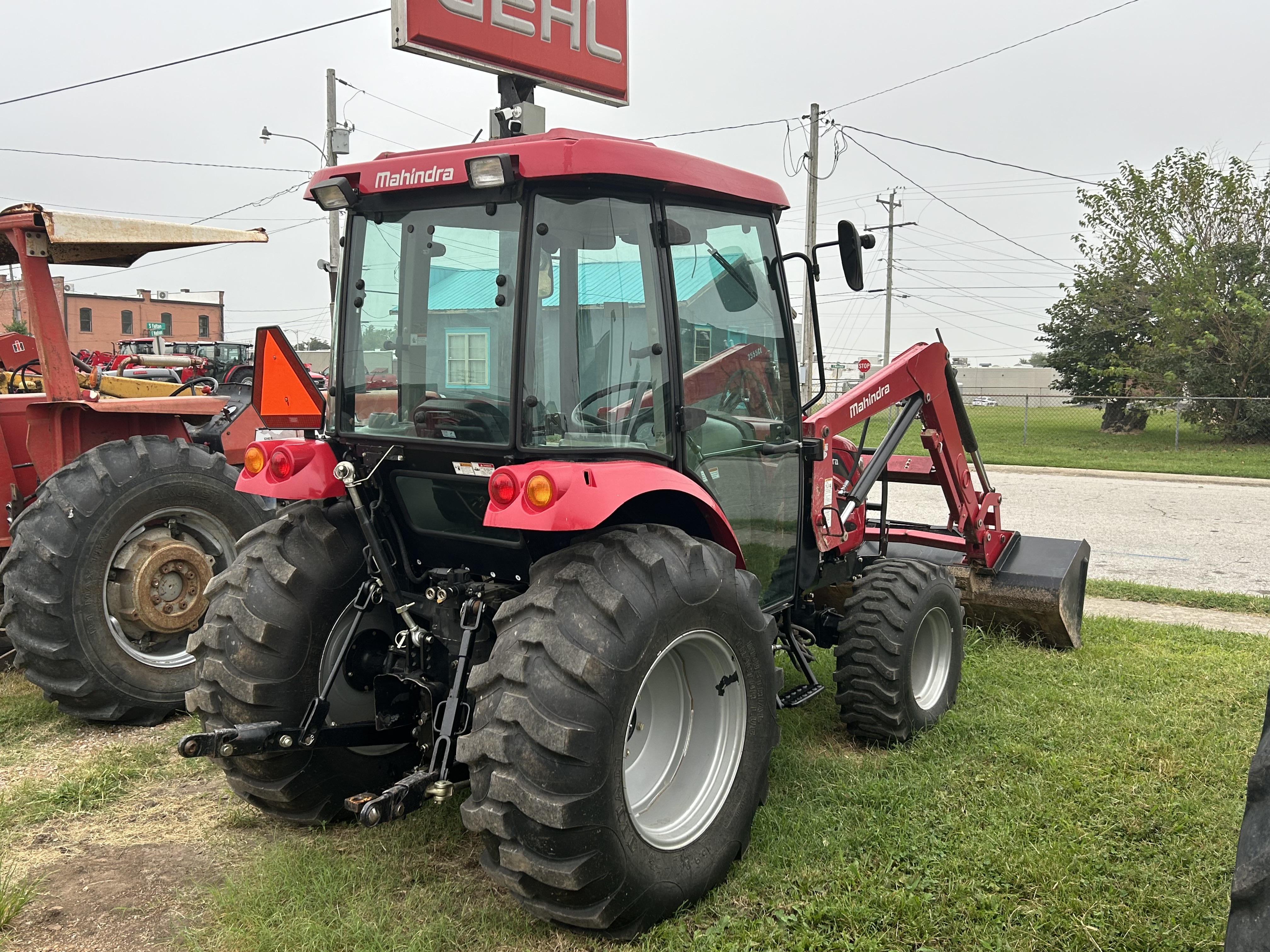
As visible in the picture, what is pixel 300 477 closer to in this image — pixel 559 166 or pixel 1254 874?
pixel 559 166

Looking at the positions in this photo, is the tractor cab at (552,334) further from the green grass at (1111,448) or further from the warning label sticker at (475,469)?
the green grass at (1111,448)

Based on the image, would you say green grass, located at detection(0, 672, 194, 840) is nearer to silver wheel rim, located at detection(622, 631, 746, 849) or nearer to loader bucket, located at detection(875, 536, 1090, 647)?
silver wheel rim, located at detection(622, 631, 746, 849)

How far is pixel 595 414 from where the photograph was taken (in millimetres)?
3551

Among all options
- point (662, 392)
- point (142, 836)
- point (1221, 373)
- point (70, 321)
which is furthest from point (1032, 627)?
point (70, 321)

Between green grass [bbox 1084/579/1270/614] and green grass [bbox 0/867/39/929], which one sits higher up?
green grass [bbox 1084/579/1270/614]

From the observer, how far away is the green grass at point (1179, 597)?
804 cm

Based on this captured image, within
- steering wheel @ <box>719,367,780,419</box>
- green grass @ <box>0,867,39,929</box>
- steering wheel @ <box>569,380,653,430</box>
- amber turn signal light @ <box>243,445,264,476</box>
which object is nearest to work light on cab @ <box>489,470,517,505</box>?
steering wheel @ <box>569,380,653,430</box>

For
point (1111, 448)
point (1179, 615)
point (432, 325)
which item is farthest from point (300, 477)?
point (1111, 448)

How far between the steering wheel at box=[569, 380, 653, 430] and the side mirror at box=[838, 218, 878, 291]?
1.26m

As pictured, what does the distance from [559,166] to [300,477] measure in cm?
159

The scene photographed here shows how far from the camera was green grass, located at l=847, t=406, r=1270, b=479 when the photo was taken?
1872 centimetres

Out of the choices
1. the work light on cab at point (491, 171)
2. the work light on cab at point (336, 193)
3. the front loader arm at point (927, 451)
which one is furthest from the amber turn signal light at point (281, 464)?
the front loader arm at point (927, 451)

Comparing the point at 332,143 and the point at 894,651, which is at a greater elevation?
the point at 332,143

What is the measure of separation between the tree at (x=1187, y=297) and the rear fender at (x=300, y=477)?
22.2m
